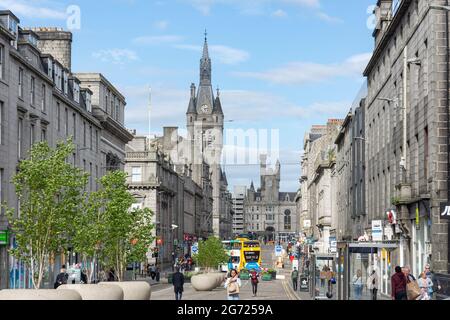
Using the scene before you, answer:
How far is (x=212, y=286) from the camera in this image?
56.2 metres

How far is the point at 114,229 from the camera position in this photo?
4631cm

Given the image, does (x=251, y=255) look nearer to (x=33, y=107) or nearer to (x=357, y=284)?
(x=33, y=107)

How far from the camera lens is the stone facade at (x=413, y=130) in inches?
1415

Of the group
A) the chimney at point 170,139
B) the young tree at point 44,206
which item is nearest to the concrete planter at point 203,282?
the young tree at point 44,206

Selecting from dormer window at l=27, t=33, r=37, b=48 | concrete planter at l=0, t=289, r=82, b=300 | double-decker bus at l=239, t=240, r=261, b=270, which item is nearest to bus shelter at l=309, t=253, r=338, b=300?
concrete planter at l=0, t=289, r=82, b=300

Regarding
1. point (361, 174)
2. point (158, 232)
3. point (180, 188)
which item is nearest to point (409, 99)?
point (361, 174)

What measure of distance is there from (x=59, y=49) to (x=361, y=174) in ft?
91.3

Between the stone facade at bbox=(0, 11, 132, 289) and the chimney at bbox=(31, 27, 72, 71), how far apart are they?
0.28 ft

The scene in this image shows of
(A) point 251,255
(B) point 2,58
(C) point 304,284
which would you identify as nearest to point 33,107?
(B) point 2,58

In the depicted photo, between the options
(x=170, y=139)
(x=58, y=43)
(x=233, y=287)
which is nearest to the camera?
(x=233, y=287)

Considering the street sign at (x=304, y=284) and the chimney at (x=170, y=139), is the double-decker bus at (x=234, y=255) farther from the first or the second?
the chimney at (x=170, y=139)

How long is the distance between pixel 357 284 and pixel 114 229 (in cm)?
2294

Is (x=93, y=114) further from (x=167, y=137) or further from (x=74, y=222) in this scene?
(x=167, y=137)
